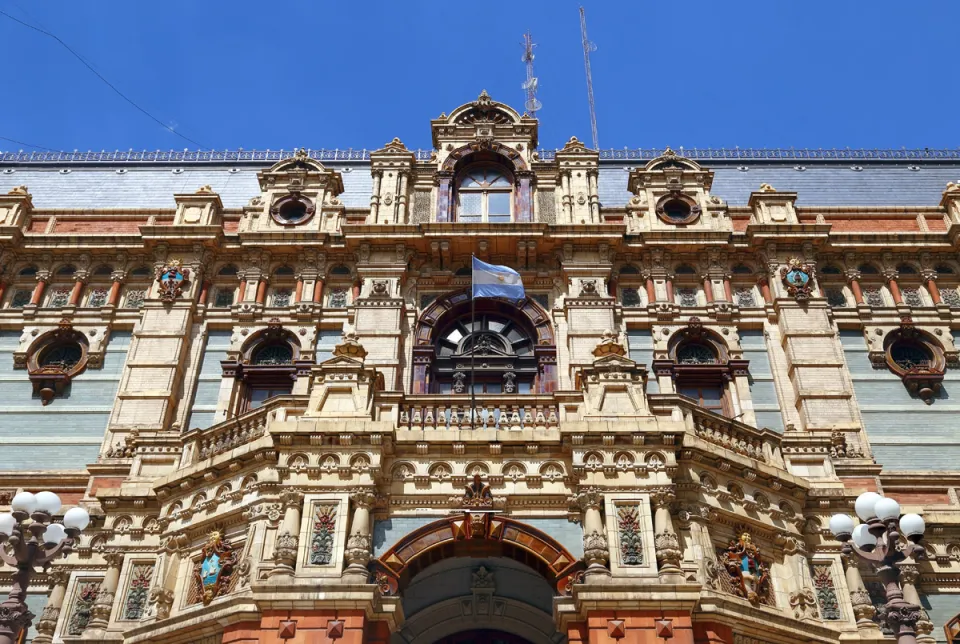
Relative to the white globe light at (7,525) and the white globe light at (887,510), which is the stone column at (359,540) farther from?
the white globe light at (887,510)

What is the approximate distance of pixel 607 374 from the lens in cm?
2016

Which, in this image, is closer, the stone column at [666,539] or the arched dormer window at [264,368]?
the stone column at [666,539]

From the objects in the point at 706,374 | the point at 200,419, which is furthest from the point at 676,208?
the point at 200,419

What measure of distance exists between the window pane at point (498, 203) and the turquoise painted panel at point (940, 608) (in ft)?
51.4

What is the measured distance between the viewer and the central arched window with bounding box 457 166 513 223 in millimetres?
29703

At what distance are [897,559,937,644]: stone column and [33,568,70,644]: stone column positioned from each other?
1870cm

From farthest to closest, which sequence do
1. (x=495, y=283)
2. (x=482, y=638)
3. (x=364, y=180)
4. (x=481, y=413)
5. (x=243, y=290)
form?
(x=364, y=180) < (x=243, y=290) < (x=495, y=283) < (x=482, y=638) < (x=481, y=413)

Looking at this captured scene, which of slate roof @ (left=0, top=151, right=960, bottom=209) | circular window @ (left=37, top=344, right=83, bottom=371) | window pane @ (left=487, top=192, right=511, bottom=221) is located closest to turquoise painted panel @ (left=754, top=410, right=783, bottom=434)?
window pane @ (left=487, top=192, right=511, bottom=221)

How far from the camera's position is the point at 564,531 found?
60.9 ft

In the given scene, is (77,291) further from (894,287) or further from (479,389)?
(894,287)

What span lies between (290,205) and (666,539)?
57.7 feet

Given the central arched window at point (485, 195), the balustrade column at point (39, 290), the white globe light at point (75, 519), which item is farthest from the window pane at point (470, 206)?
the white globe light at point (75, 519)

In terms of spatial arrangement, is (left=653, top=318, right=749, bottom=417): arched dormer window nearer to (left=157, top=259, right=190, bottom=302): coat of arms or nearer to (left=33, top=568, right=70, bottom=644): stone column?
(left=157, top=259, right=190, bottom=302): coat of arms

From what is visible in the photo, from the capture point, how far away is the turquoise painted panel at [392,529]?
1830 cm
